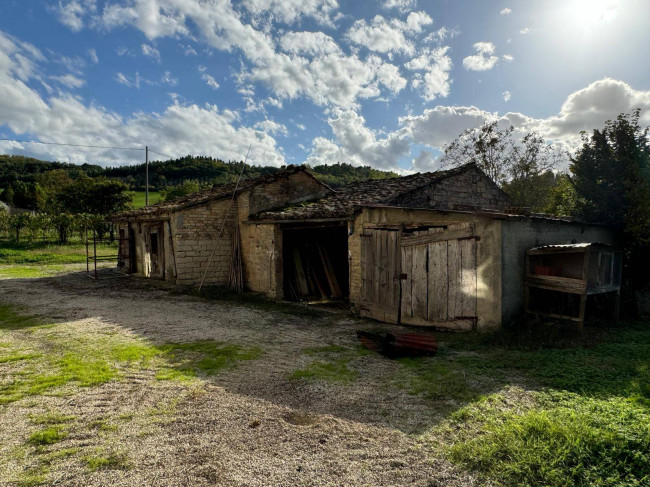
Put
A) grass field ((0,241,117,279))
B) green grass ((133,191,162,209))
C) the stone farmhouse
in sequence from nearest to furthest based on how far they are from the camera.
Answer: the stone farmhouse < grass field ((0,241,117,279)) < green grass ((133,191,162,209))

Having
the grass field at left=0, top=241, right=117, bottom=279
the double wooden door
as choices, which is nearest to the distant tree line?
the double wooden door

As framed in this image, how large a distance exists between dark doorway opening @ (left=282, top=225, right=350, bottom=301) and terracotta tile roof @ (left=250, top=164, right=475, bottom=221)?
1064mm

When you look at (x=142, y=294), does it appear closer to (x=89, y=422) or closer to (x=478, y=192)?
(x=89, y=422)

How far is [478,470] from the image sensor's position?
10.0 ft

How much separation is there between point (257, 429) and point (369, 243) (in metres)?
6.14

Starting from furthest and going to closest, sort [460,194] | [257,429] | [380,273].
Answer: [460,194] < [380,273] < [257,429]

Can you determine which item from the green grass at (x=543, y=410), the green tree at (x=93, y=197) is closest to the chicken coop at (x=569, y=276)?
the green grass at (x=543, y=410)

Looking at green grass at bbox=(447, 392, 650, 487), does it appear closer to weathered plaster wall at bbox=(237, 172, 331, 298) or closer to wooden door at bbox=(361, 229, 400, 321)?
wooden door at bbox=(361, 229, 400, 321)

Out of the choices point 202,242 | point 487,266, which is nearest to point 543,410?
point 487,266

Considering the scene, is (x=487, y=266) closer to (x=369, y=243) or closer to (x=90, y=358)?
(x=369, y=243)

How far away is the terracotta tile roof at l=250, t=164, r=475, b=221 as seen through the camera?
407 inches

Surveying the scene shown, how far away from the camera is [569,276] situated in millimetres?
7855

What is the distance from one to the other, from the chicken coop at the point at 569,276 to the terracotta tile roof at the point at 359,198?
169 inches

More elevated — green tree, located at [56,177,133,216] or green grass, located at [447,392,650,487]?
green tree, located at [56,177,133,216]
